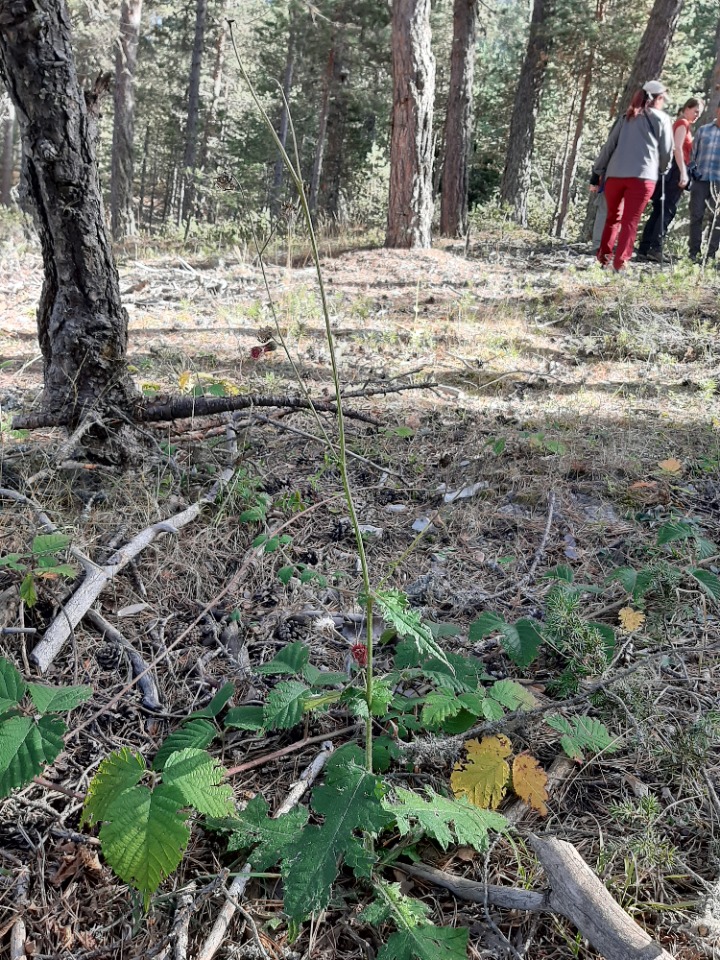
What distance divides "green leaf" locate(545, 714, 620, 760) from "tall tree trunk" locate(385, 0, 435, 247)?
7694 millimetres

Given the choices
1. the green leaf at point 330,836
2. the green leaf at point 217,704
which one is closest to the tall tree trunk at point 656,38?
the green leaf at point 217,704

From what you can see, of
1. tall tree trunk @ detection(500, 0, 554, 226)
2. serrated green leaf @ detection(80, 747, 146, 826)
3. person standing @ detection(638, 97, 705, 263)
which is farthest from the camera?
tall tree trunk @ detection(500, 0, 554, 226)

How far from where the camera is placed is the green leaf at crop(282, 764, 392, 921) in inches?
40.4

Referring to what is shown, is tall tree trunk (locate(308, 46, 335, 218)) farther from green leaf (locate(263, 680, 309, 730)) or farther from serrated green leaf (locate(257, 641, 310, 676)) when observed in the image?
green leaf (locate(263, 680, 309, 730))

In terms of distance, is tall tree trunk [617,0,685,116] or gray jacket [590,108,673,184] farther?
tall tree trunk [617,0,685,116]

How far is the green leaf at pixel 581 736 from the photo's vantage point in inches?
59.6

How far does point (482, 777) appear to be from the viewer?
1.45m

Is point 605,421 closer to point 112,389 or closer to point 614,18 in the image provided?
point 112,389

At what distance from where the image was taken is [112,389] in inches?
104

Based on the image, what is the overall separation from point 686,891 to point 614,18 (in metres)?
16.4

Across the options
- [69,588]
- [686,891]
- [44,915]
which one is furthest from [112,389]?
[686,891]

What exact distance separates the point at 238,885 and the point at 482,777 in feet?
1.93

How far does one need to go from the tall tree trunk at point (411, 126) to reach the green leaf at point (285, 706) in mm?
7770

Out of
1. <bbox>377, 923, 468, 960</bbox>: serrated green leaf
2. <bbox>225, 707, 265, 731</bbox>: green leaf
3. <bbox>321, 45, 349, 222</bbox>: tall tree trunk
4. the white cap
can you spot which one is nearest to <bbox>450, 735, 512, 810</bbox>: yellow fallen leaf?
<bbox>377, 923, 468, 960</bbox>: serrated green leaf
